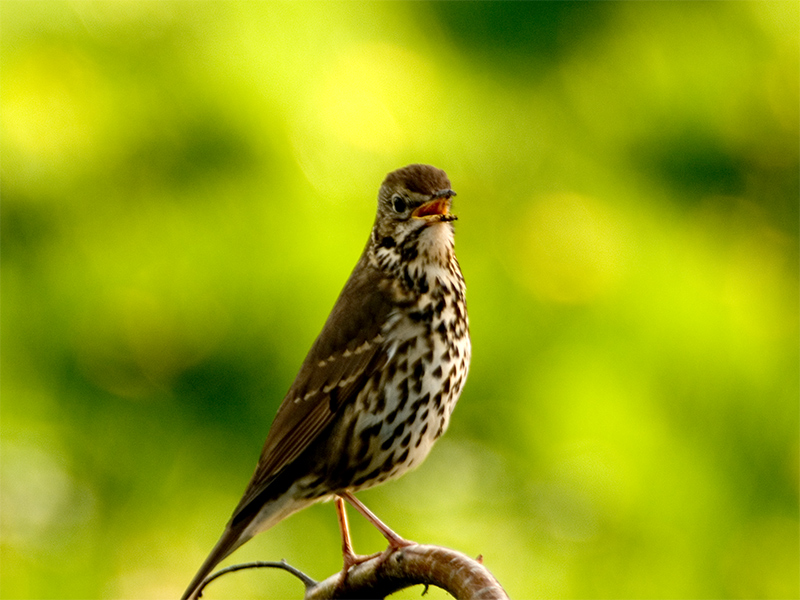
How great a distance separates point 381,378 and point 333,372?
4.8 inches

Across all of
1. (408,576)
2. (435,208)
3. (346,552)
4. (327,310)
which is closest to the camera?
(408,576)

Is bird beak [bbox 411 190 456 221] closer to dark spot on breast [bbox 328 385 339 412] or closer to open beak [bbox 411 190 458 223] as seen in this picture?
open beak [bbox 411 190 458 223]

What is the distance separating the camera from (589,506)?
9.87 ft

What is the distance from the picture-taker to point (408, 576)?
1679 millimetres

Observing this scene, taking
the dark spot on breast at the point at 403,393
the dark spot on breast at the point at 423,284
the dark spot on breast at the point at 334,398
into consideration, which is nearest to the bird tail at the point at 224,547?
the dark spot on breast at the point at 334,398

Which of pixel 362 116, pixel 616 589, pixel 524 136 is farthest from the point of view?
pixel 524 136

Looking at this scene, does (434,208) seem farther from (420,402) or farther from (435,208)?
(420,402)

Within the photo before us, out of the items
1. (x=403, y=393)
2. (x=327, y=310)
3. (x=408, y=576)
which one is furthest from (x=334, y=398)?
(x=327, y=310)

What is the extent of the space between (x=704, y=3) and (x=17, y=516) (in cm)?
289

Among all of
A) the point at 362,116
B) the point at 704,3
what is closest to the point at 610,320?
the point at 362,116

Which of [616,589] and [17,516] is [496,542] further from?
[17,516]

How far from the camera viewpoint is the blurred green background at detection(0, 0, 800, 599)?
9.87 ft

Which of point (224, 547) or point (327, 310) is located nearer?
point (224, 547)

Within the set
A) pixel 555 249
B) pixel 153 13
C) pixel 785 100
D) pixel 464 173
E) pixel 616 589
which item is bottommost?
pixel 616 589
